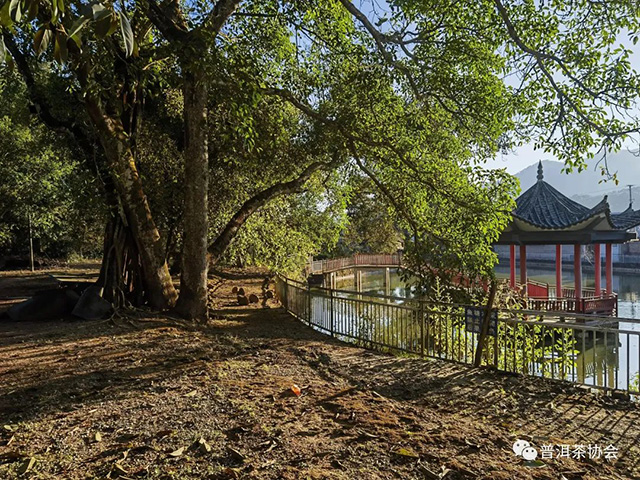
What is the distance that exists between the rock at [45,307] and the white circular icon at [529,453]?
25.8 ft

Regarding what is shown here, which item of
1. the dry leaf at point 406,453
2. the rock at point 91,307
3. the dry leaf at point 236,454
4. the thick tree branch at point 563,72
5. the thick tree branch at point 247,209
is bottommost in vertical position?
the dry leaf at point 406,453

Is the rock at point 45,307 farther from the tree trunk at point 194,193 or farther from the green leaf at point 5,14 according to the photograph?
the green leaf at point 5,14

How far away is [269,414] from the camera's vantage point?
3551mm

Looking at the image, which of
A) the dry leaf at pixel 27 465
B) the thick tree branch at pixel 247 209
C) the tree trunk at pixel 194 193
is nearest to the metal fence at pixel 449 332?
the thick tree branch at pixel 247 209

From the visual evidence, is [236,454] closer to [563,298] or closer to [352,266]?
[563,298]

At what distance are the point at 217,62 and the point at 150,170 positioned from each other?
4.25 meters

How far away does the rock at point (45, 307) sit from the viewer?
25.8ft

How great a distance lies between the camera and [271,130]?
9234 mm

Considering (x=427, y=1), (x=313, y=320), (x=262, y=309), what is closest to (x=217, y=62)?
(x=427, y=1)

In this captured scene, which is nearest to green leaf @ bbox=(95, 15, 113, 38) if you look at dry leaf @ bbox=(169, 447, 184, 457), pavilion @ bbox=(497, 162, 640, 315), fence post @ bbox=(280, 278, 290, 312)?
dry leaf @ bbox=(169, 447, 184, 457)

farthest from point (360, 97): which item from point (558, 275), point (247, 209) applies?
point (558, 275)

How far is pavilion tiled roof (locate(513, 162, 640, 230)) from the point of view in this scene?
15.8 meters

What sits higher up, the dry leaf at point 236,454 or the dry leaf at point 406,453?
the dry leaf at point 236,454

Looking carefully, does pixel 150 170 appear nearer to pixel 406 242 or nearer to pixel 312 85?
pixel 312 85
